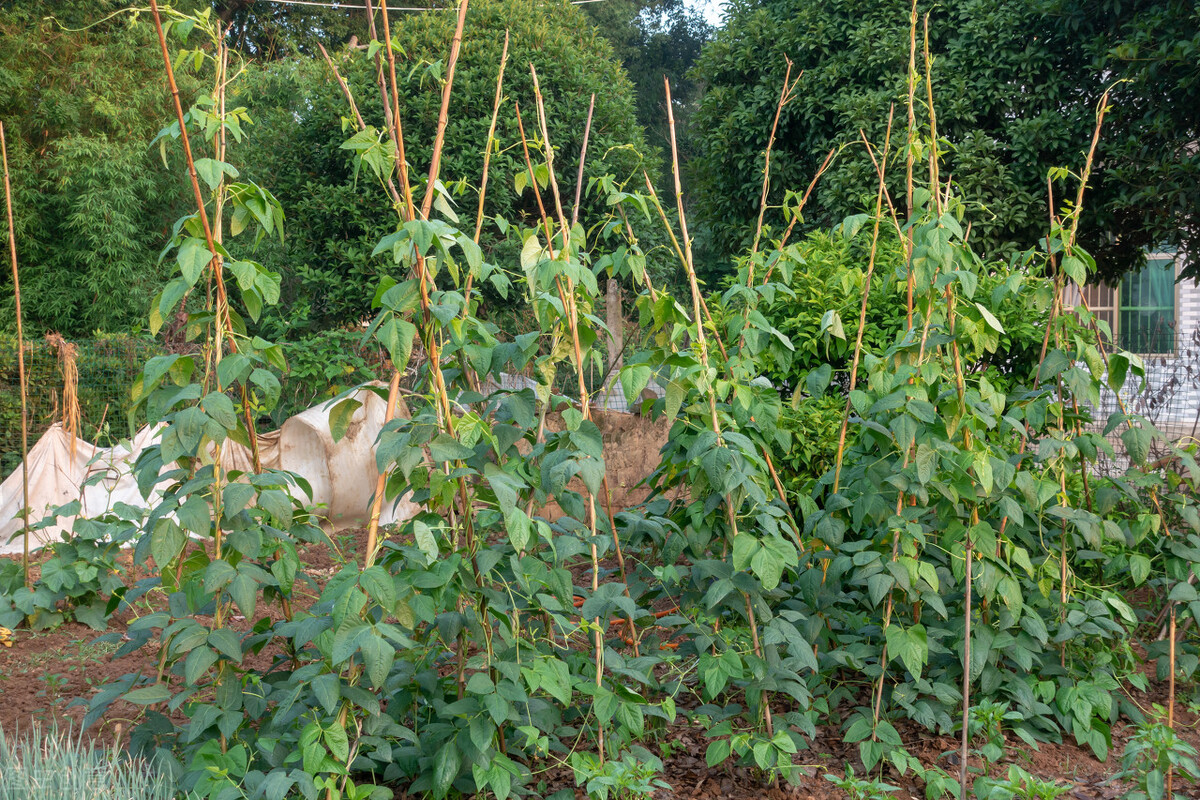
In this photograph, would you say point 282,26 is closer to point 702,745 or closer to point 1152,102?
point 1152,102

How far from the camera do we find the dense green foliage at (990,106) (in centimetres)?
479

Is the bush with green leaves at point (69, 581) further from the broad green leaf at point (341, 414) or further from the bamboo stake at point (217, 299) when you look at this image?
the broad green leaf at point (341, 414)

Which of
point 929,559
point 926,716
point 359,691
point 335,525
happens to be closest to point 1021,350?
point 929,559

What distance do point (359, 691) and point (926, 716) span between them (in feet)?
5.06

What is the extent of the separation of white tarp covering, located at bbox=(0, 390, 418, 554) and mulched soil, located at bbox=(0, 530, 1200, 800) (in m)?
2.00

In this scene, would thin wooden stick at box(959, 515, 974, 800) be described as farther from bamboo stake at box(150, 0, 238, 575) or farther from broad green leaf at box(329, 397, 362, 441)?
bamboo stake at box(150, 0, 238, 575)

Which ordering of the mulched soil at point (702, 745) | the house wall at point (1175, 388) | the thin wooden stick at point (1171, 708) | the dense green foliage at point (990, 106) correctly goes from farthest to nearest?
the house wall at point (1175, 388) < the dense green foliage at point (990, 106) < the mulched soil at point (702, 745) < the thin wooden stick at point (1171, 708)

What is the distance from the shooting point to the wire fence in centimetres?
647

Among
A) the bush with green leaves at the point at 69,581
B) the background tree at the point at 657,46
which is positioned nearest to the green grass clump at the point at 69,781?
the bush with green leaves at the point at 69,581

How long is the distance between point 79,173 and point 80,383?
386 cm

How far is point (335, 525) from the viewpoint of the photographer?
592 cm

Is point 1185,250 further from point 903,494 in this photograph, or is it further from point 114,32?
point 114,32

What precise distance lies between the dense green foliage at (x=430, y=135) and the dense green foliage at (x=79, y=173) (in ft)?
9.12

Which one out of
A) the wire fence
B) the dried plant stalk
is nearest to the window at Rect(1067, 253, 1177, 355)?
the wire fence
